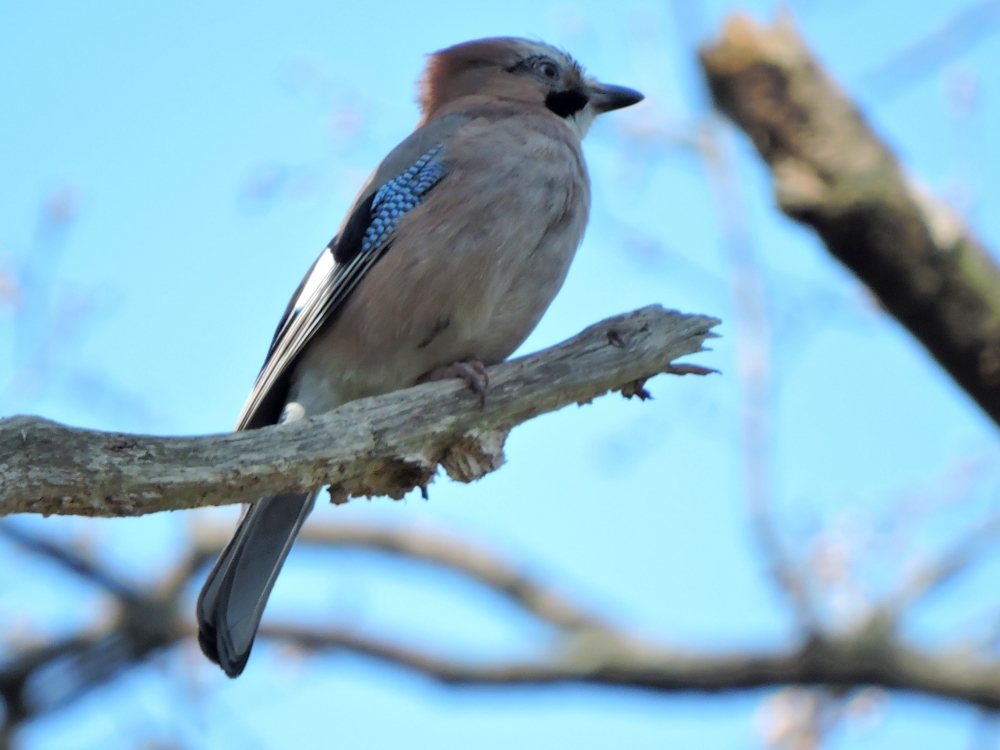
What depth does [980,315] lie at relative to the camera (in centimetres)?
593

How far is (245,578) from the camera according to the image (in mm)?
4520

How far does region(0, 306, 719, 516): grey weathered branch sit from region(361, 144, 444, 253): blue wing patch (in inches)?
36.5

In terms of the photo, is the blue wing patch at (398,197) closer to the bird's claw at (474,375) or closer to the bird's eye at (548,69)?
the bird's claw at (474,375)

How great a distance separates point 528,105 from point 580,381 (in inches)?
74.1

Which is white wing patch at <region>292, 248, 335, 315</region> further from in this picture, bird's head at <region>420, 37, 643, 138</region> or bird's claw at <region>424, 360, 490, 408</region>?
bird's head at <region>420, 37, 643, 138</region>

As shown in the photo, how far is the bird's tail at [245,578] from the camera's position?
14.3 feet

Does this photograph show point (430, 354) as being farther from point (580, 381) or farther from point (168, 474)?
point (168, 474)

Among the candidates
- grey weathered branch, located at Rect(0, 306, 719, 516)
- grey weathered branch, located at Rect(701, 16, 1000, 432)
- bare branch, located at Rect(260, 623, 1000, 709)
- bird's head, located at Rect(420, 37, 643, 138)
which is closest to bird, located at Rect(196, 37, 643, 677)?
grey weathered branch, located at Rect(0, 306, 719, 516)

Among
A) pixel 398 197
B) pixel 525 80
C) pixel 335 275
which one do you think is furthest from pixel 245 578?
pixel 525 80

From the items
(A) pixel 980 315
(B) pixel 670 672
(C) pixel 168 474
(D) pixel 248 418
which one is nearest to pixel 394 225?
(D) pixel 248 418

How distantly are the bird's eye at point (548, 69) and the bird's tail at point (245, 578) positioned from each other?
2424 millimetres

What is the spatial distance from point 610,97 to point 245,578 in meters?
2.93

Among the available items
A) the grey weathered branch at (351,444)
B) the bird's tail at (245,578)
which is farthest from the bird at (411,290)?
the grey weathered branch at (351,444)

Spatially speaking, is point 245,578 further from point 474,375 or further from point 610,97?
point 610,97
